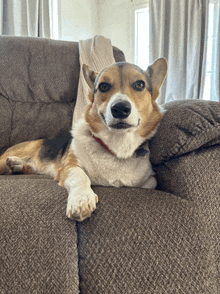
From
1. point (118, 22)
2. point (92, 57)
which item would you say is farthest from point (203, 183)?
point (118, 22)

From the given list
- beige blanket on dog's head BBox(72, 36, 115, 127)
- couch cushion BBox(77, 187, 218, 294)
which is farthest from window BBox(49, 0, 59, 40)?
couch cushion BBox(77, 187, 218, 294)

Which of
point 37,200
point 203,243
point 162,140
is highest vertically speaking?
point 162,140

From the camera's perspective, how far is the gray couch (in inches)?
24.0

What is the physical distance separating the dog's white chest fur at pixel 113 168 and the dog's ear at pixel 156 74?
0.34m

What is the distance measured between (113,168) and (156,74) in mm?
568

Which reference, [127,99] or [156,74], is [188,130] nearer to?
[127,99]

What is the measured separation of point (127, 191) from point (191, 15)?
3759 millimetres

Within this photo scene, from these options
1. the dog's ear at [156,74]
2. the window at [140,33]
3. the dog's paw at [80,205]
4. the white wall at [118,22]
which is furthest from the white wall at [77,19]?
the dog's paw at [80,205]

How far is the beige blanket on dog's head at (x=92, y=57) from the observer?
71.6 inches

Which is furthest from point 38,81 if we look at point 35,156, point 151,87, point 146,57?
point 146,57

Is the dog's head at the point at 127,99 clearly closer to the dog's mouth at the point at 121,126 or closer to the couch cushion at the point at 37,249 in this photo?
the dog's mouth at the point at 121,126

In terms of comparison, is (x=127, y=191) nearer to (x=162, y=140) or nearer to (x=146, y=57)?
(x=162, y=140)

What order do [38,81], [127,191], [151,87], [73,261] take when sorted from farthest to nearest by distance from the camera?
[38,81] → [151,87] → [127,191] → [73,261]

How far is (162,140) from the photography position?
39.2 inches
